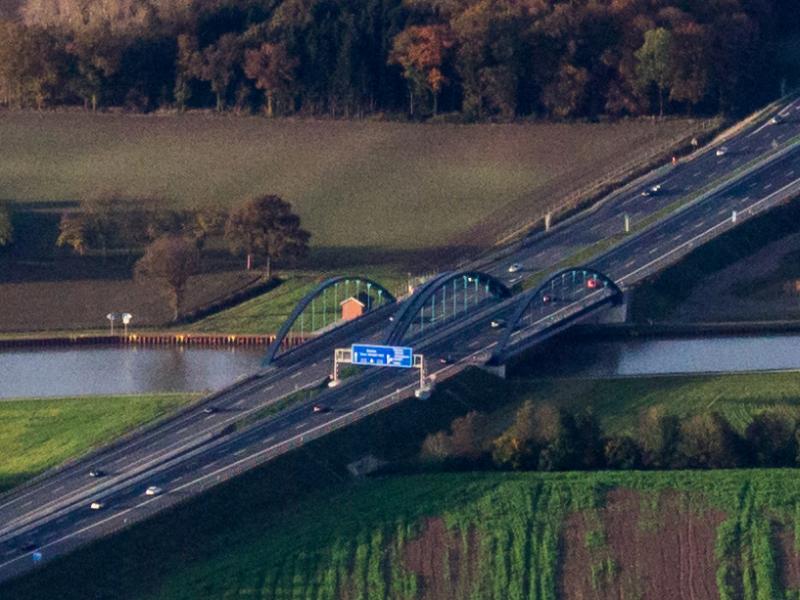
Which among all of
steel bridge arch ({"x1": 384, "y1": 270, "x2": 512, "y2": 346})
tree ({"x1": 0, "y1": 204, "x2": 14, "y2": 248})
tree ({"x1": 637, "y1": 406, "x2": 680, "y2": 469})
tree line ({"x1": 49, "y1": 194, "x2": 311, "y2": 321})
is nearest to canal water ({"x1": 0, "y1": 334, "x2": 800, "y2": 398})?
steel bridge arch ({"x1": 384, "y1": 270, "x2": 512, "y2": 346})

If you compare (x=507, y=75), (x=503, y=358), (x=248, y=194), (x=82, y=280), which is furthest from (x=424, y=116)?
(x=503, y=358)

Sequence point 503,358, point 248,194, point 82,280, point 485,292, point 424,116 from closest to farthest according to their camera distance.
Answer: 1. point 503,358
2. point 485,292
3. point 82,280
4. point 248,194
5. point 424,116

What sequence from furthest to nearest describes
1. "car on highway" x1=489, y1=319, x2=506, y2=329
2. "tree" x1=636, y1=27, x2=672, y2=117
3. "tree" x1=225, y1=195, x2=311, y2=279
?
"tree" x1=636, y1=27, x2=672, y2=117 < "tree" x1=225, y1=195, x2=311, y2=279 < "car on highway" x1=489, y1=319, x2=506, y2=329

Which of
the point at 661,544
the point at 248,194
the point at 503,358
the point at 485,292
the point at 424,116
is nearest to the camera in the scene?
the point at 661,544

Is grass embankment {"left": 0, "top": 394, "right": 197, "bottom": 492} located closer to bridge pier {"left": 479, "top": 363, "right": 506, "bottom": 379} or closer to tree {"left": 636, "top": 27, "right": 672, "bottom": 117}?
bridge pier {"left": 479, "top": 363, "right": 506, "bottom": 379}

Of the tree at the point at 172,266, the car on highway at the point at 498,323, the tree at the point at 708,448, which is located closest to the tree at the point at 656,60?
the tree at the point at 172,266

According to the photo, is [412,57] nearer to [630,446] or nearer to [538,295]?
[538,295]

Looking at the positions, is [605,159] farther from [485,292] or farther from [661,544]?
[661,544]
